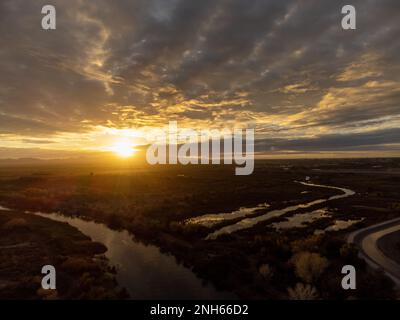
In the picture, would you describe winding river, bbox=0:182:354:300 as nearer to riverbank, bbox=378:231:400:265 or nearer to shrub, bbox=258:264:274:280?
shrub, bbox=258:264:274:280

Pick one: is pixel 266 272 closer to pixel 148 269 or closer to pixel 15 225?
pixel 148 269

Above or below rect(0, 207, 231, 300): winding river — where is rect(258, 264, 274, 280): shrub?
above

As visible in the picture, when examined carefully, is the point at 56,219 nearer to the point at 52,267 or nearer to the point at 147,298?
the point at 52,267

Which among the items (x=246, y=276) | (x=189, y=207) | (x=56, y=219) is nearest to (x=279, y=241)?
(x=246, y=276)

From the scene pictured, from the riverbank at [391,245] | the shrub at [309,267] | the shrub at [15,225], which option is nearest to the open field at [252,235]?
the shrub at [309,267]

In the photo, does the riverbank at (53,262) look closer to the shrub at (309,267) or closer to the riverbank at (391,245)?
the shrub at (309,267)

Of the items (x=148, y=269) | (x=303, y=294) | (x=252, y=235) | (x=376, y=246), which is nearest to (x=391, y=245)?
(x=376, y=246)

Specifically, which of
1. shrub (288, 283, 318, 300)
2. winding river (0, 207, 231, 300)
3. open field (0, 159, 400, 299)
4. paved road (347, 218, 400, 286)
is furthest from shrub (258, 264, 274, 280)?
paved road (347, 218, 400, 286)

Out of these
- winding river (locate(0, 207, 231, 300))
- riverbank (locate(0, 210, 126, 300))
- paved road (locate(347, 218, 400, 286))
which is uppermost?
paved road (locate(347, 218, 400, 286))
